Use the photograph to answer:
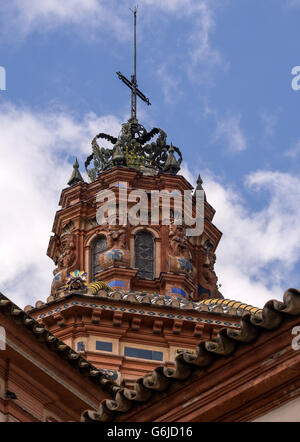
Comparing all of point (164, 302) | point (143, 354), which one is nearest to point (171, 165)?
point (164, 302)

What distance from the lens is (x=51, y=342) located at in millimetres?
23422

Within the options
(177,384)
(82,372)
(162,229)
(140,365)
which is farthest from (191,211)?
(177,384)

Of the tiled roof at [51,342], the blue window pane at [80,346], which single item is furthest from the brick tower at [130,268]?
the tiled roof at [51,342]

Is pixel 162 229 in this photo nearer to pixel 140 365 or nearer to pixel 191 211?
pixel 191 211

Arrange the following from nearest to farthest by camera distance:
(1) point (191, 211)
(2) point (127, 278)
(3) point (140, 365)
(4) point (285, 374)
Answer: (4) point (285, 374) → (3) point (140, 365) → (2) point (127, 278) → (1) point (191, 211)

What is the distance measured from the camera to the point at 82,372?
24375 millimetres

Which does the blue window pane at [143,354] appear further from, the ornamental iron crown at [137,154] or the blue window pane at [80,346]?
the ornamental iron crown at [137,154]

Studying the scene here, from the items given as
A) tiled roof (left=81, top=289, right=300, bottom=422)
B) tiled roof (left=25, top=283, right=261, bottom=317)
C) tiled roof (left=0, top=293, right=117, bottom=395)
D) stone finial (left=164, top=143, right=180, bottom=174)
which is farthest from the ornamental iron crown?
tiled roof (left=81, top=289, right=300, bottom=422)

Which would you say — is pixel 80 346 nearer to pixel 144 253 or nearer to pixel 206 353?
pixel 144 253

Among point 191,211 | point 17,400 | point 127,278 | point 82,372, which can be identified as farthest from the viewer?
point 191,211

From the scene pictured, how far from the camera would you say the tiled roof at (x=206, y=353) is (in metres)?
16.9

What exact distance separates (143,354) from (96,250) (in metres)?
6.40

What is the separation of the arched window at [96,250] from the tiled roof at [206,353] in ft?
95.8
